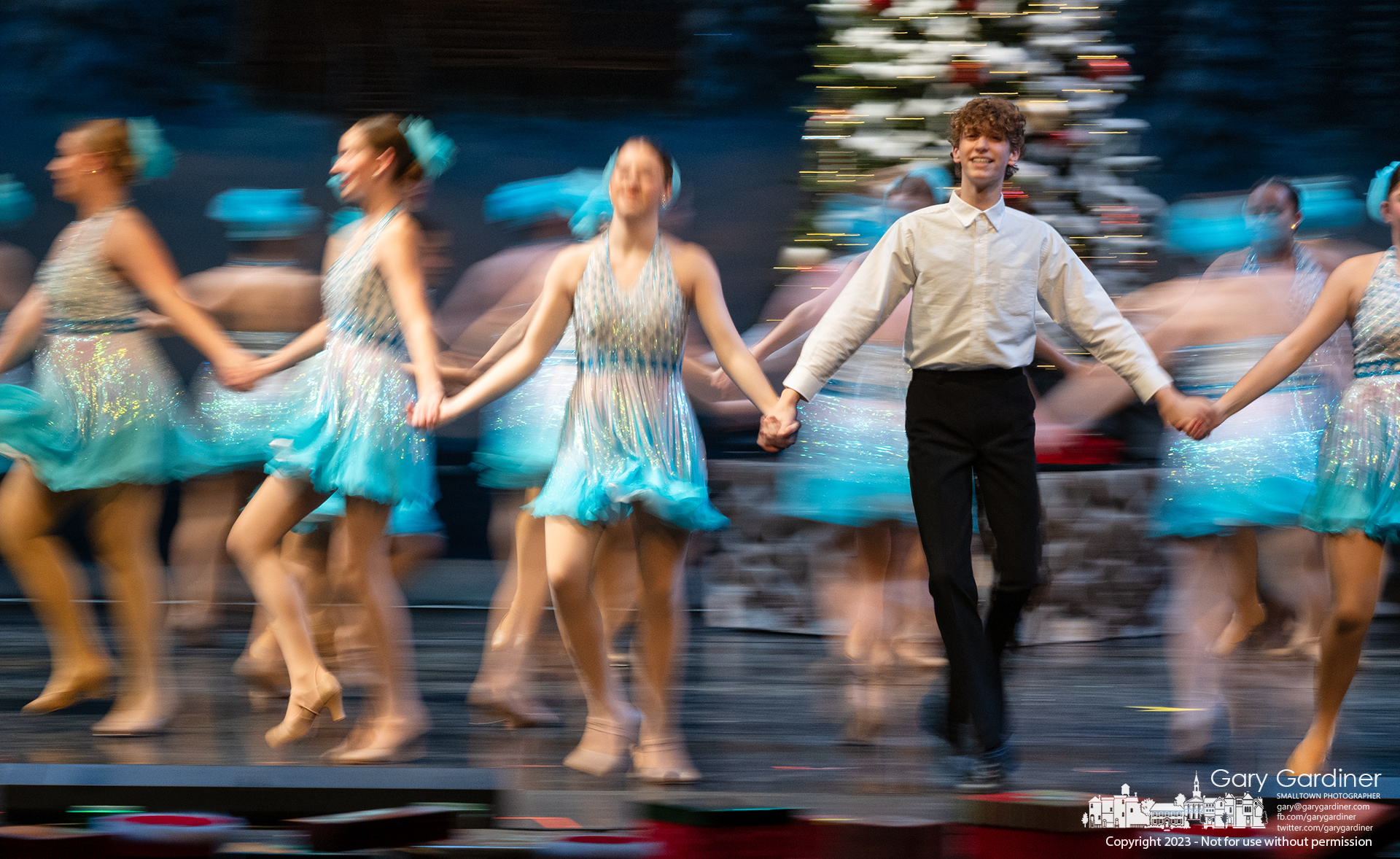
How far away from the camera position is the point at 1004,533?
354 cm

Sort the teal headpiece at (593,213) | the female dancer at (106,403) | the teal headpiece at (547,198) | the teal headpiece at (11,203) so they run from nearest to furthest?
the female dancer at (106,403) < the teal headpiece at (593,213) < the teal headpiece at (547,198) < the teal headpiece at (11,203)

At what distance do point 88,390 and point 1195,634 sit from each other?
313 cm

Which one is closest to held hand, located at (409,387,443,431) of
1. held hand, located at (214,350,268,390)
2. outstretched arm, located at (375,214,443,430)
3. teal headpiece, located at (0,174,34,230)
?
outstretched arm, located at (375,214,443,430)

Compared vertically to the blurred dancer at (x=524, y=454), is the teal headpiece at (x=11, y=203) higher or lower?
higher

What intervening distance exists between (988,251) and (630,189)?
87cm

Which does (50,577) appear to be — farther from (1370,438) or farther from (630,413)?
(1370,438)

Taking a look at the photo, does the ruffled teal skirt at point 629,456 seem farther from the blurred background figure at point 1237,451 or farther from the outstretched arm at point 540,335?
the blurred background figure at point 1237,451

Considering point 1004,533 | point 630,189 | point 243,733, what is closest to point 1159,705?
point 1004,533

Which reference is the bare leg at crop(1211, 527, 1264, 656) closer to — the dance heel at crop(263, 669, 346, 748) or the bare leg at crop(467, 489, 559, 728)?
the bare leg at crop(467, 489, 559, 728)

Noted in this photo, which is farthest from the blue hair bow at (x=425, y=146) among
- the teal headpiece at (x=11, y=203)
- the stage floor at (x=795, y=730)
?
the teal headpiece at (x=11, y=203)

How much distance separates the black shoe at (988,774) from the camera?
346cm

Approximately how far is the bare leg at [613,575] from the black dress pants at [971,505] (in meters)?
0.75

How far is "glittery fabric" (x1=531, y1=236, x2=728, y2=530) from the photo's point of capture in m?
3.62

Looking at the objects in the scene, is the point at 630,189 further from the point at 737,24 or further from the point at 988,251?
the point at 737,24
